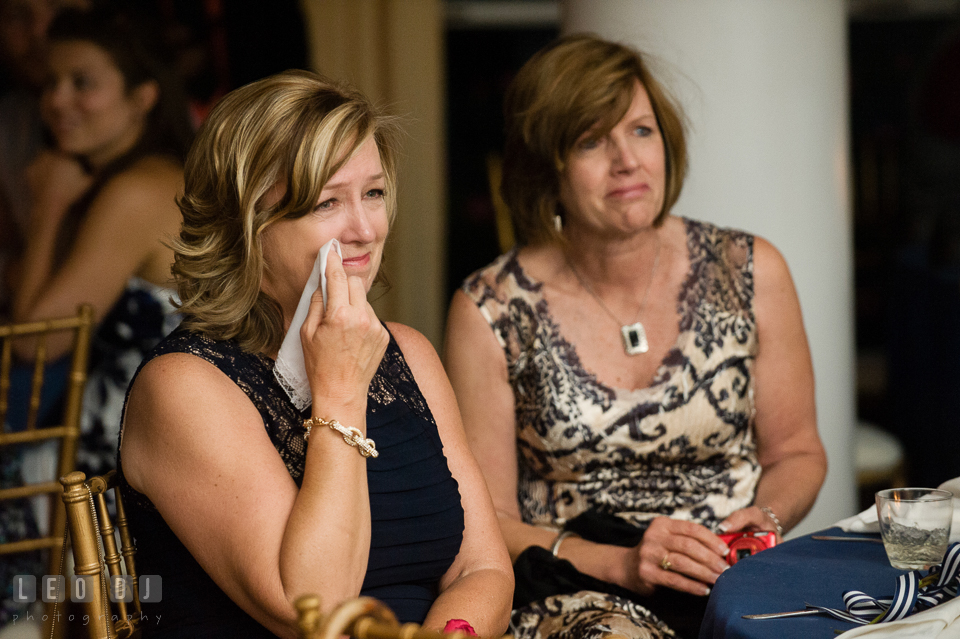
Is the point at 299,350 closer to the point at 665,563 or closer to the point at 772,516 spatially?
the point at 665,563

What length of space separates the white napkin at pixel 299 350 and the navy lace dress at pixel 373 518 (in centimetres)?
4

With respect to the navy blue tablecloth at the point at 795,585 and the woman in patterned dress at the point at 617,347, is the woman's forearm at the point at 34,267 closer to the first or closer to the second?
the woman in patterned dress at the point at 617,347

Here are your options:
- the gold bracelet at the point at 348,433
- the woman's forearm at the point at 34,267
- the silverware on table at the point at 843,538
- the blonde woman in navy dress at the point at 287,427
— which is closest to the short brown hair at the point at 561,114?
the blonde woman in navy dress at the point at 287,427

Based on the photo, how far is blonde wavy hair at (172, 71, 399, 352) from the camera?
1470 mm

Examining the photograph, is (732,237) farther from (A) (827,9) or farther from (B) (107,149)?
(B) (107,149)

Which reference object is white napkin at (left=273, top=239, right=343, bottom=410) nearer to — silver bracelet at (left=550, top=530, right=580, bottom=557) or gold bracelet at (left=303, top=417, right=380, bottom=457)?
gold bracelet at (left=303, top=417, right=380, bottom=457)

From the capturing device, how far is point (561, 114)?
2.13 m

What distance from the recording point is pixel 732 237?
2293mm

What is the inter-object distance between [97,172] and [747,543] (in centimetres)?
284

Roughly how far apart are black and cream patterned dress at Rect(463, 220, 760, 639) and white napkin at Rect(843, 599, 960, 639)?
0.97 metres

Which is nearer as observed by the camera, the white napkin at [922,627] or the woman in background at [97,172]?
the white napkin at [922,627]

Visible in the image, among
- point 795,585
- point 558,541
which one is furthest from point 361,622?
point 558,541

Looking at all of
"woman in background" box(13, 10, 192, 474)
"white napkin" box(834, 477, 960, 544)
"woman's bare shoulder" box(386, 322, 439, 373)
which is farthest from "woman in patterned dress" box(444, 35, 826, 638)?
"woman in background" box(13, 10, 192, 474)

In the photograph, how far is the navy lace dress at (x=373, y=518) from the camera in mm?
1447
